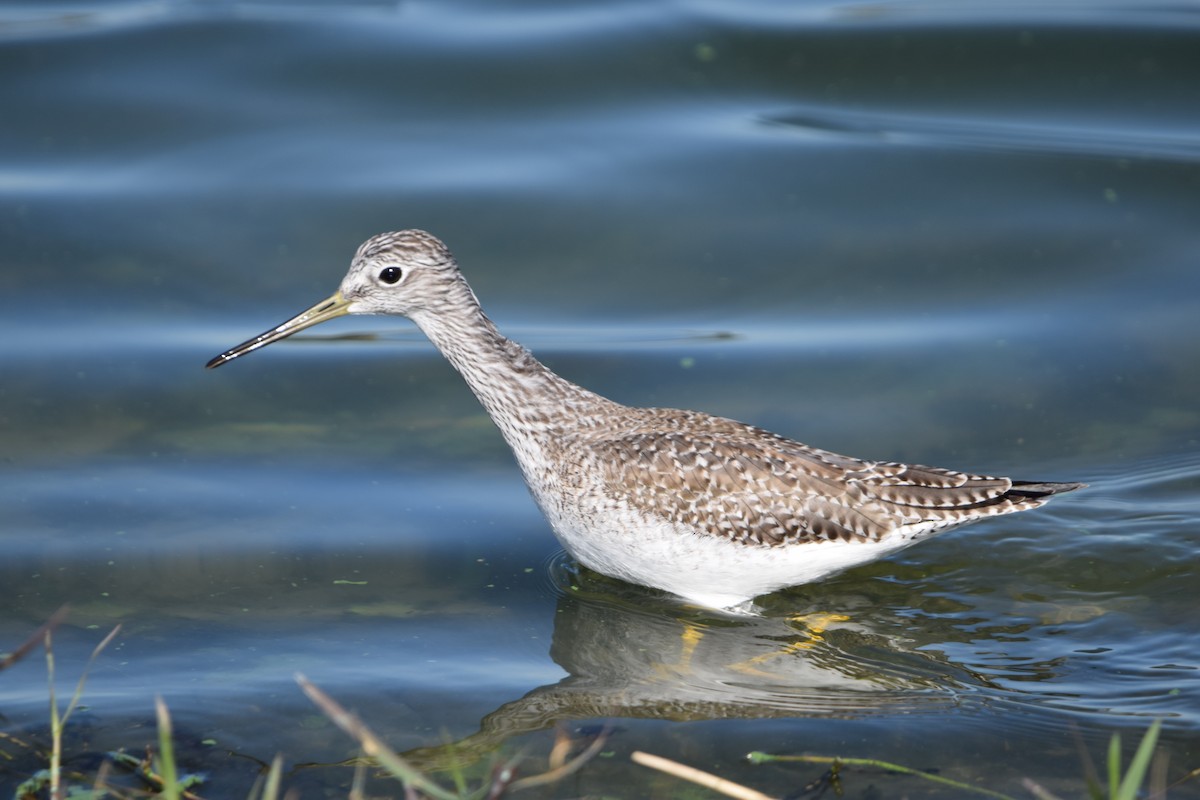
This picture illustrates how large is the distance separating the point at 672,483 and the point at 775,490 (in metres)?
0.59

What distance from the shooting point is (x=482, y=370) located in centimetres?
860

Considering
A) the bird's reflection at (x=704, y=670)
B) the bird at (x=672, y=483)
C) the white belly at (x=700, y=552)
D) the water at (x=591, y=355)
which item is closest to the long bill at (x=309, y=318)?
the bird at (x=672, y=483)

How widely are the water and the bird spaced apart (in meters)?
0.47

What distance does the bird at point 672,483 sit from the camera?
8070mm

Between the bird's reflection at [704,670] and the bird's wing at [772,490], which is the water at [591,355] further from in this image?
the bird's wing at [772,490]

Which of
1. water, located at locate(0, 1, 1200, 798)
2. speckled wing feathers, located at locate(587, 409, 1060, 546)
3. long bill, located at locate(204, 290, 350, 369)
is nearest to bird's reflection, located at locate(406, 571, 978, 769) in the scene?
water, located at locate(0, 1, 1200, 798)

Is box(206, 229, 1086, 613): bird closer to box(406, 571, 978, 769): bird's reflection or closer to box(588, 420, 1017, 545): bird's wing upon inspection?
box(588, 420, 1017, 545): bird's wing

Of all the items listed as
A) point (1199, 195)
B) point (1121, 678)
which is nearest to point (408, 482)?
point (1121, 678)

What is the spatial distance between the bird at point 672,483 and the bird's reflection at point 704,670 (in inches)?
9.7

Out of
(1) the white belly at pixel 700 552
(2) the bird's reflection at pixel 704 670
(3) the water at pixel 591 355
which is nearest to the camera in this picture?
(2) the bird's reflection at pixel 704 670

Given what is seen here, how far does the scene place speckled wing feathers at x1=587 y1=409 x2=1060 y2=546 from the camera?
8.09m

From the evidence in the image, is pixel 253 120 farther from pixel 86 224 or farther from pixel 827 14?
pixel 827 14

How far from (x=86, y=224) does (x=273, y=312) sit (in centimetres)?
221

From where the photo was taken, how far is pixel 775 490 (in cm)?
820
